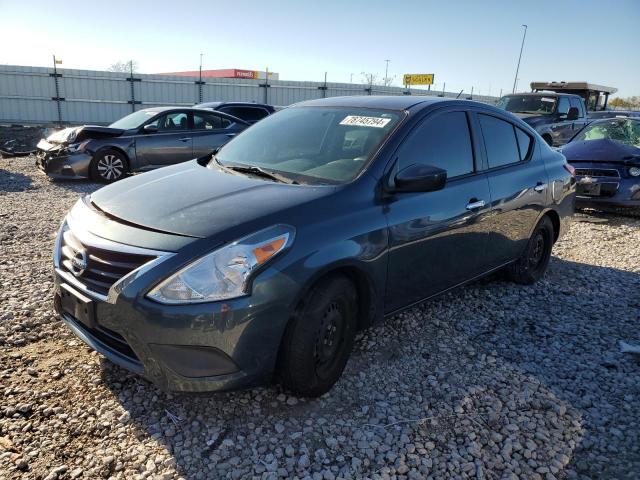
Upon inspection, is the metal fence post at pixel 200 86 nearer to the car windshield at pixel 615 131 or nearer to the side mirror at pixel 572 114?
the side mirror at pixel 572 114

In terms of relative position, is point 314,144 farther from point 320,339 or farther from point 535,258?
point 535,258

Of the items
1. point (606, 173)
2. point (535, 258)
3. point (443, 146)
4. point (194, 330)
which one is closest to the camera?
point (194, 330)

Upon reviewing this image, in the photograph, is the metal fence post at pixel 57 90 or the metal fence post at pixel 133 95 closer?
the metal fence post at pixel 57 90

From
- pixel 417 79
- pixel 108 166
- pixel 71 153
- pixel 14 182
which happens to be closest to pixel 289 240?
pixel 108 166

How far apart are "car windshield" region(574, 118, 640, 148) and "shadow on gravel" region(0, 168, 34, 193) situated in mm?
9718

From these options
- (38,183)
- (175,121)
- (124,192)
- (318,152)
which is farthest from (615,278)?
(38,183)

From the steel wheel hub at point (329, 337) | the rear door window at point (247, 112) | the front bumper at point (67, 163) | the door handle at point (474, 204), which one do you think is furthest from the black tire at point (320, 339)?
the rear door window at point (247, 112)

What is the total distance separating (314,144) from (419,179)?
33.8 inches

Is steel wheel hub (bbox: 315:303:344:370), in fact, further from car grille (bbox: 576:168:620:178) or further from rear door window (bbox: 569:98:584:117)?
rear door window (bbox: 569:98:584:117)

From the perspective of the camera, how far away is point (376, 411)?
2.73 meters

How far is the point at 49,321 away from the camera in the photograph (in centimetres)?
353

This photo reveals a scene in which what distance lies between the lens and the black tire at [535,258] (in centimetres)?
463

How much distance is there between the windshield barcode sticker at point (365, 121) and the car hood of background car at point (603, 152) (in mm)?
5692

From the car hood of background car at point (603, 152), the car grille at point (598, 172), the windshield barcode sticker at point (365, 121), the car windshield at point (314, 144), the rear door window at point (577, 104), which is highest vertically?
the rear door window at point (577, 104)
